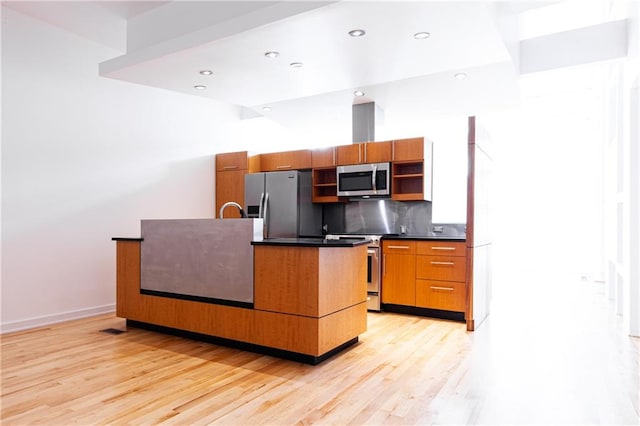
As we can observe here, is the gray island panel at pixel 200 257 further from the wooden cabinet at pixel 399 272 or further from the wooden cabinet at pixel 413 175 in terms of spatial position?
the wooden cabinet at pixel 413 175

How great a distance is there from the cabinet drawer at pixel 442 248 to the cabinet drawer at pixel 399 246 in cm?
7

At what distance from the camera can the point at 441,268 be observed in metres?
4.44

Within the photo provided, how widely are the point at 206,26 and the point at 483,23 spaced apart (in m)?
2.14

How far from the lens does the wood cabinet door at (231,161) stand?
601 centimetres

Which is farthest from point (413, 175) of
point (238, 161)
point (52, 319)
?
point (52, 319)

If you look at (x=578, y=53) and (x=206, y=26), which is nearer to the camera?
(x=206, y=26)

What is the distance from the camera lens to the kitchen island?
3008 millimetres

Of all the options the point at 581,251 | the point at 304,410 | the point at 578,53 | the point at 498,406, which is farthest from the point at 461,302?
the point at 581,251

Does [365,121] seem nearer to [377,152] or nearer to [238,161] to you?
[377,152]

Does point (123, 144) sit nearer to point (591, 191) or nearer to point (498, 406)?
point (498, 406)

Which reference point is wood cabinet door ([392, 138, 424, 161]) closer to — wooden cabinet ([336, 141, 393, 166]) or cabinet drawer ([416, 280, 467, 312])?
wooden cabinet ([336, 141, 393, 166])

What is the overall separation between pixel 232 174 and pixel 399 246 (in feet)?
8.90

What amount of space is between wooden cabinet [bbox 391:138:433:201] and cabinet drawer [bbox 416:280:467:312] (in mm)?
1046

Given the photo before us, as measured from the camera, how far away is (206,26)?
11.4 feet
